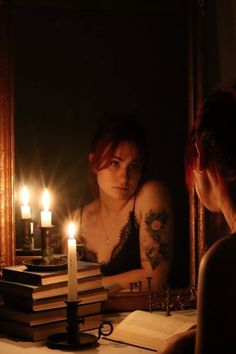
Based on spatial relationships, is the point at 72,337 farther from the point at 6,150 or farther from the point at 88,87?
the point at 88,87

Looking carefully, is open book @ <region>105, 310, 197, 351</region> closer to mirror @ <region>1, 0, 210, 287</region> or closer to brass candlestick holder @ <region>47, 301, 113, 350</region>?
brass candlestick holder @ <region>47, 301, 113, 350</region>

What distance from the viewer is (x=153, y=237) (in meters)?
1.88

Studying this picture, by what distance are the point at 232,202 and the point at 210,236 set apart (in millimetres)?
606

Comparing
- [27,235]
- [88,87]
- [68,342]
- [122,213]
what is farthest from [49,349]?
[88,87]

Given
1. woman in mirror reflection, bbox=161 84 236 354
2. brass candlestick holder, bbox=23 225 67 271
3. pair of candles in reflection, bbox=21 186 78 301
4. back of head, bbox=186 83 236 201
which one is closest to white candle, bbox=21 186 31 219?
pair of candles in reflection, bbox=21 186 78 301

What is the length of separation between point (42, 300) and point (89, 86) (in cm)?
63

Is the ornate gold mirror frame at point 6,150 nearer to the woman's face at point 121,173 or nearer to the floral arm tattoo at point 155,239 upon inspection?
the woman's face at point 121,173

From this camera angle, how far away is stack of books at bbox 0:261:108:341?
1597mm

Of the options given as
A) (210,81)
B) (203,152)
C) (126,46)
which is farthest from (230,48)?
(203,152)

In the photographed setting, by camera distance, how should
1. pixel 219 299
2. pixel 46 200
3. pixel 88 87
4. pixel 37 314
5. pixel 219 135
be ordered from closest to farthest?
pixel 219 299 → pixel 219 135 → pixel 37 314 → pixel 46 200 → pixel 88 87

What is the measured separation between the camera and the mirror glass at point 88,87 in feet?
5.94

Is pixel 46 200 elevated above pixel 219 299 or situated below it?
above

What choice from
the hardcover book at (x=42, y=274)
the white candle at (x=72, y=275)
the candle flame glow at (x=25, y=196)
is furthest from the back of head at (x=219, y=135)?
the candle flame glow at (x=25, y=196)

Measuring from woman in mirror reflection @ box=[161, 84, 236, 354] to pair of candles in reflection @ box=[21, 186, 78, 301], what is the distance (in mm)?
297
